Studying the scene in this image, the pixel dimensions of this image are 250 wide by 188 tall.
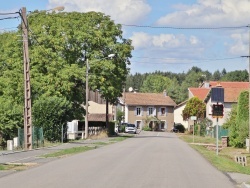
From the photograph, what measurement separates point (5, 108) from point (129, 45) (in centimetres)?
2681

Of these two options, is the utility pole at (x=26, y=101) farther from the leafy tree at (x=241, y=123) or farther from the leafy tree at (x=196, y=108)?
the leafy tree at (x=196, y=108)

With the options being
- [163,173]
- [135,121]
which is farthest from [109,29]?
[135,121]

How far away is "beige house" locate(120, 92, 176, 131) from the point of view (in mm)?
115550

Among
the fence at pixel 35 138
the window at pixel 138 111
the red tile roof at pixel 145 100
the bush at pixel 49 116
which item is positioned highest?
the red tile roof at pixel 145 100

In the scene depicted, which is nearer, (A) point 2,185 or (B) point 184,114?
(A) point 2,185

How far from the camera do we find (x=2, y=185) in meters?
14.9

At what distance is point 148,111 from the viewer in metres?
117

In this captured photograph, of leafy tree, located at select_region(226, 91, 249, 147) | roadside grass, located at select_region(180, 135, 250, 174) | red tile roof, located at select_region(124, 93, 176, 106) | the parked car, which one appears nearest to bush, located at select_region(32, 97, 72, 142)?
roadside grass, located at select_region(180, 135, 250, 174)

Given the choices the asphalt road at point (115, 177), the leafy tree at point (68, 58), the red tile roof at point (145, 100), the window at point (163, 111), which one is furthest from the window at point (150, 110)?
the asphalt road at point (115, 177)

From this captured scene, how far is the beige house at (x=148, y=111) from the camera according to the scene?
4549 inches

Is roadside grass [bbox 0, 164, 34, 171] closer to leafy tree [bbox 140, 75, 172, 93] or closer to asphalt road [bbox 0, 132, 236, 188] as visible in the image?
asphalt road [bbox 0, 132, 236, 188]

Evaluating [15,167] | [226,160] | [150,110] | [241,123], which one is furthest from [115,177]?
[150,110]

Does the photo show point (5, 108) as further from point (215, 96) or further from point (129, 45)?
point (129, 45)

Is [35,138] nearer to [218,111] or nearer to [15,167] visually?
[218,111]
